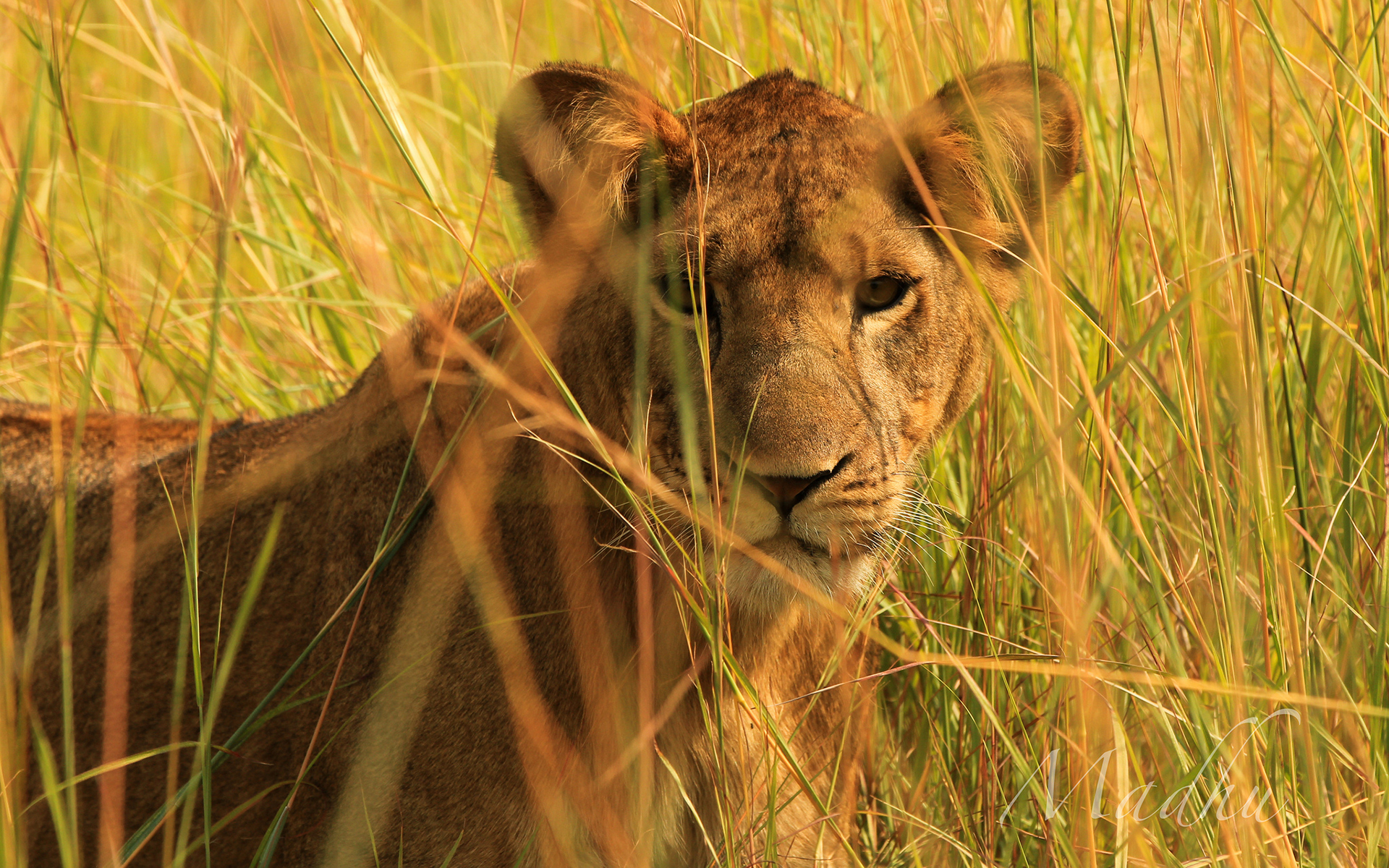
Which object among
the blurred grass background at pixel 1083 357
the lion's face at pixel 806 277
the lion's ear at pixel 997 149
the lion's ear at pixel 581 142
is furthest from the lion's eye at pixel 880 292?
the lion's ear at pixel 581 142

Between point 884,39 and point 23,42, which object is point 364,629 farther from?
point 23,42

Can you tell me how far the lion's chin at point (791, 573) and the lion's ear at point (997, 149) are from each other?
2.55 feet

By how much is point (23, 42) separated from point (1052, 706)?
6.93 meters

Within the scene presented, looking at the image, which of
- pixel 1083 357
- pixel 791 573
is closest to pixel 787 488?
pixel 791 573

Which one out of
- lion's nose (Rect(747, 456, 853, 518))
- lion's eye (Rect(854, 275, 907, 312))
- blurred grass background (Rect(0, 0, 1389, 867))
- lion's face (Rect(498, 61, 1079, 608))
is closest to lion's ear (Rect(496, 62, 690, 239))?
lion's face (Rect(498, 61, 1079, 608))

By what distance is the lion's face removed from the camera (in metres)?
2.56

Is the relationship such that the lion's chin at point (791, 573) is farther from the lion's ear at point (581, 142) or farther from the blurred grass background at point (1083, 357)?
the lion's ear at point (581, 142)

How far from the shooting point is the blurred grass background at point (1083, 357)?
2439 millimetres

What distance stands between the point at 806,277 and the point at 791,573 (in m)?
0.64

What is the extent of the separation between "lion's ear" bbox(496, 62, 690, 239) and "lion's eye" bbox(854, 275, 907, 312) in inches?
19.6

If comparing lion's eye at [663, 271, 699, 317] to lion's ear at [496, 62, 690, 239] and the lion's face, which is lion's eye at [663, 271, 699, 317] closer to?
the lion's face

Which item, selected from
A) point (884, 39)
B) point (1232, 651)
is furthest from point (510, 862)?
point (884, 39)

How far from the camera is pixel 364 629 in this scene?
3180 millimetres

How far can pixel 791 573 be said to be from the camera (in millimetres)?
2574
